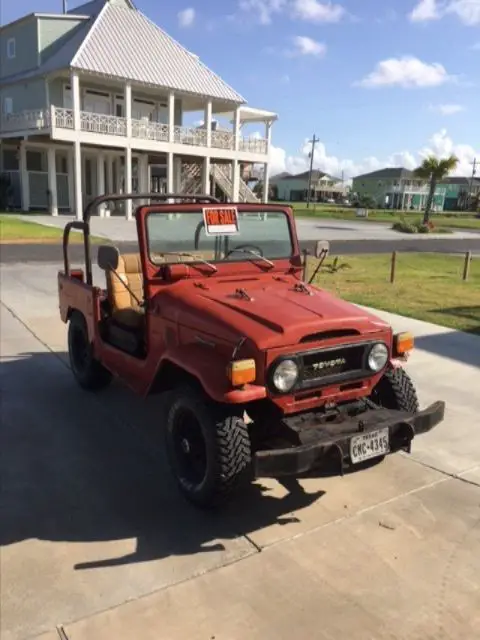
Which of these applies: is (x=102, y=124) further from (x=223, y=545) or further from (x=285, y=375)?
(x=223, y=545)

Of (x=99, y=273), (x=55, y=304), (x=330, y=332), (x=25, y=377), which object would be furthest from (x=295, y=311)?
(x=99, y=273)

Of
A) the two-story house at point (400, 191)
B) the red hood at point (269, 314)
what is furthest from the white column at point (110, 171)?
the two-story house at point (400, 191)

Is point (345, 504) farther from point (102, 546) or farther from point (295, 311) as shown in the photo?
point (102, 546)

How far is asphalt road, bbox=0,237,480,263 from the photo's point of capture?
14.9 metres

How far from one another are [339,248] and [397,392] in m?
18.4

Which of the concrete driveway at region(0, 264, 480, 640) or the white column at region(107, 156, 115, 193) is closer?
the concrete driveway at region(0, 264, 480, 640)

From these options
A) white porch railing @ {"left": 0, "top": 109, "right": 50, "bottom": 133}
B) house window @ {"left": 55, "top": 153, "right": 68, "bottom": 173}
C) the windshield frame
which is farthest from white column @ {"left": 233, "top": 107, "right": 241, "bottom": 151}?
the windshield frame

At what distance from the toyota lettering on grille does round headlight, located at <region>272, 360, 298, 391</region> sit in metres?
0.18

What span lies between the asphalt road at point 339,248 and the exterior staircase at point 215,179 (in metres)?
9.96

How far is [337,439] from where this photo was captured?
3.05m

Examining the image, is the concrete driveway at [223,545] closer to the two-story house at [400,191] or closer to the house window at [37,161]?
the house window at [37,161]

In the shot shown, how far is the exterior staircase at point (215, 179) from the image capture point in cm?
3216

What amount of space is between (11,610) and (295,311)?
2097 mm

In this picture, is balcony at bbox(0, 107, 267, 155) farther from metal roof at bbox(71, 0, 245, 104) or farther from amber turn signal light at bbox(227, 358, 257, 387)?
amber turn signal light at bbox(227, 358, 257, 387)
